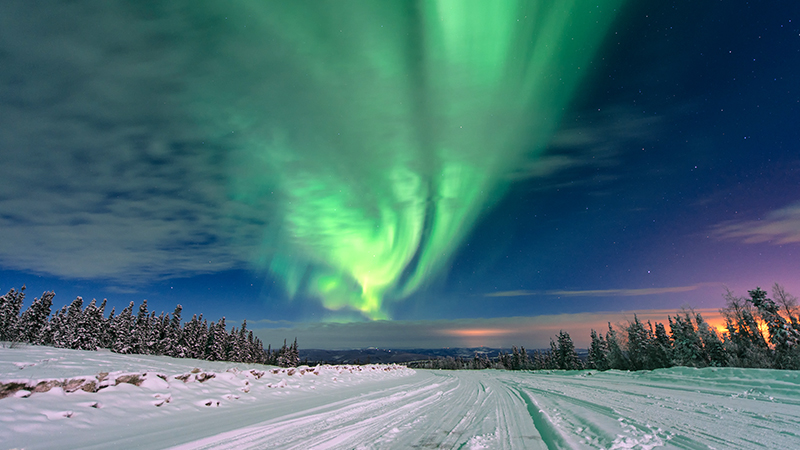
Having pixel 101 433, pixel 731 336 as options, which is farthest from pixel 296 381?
pixel 731 336

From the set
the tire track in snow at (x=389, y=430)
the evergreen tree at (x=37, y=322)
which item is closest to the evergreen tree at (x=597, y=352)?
the tire track in snow at (x=389, y=430)

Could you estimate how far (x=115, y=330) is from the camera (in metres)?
54.9

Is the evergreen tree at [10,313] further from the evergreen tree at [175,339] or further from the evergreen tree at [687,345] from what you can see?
the evergreen tree at [687,345]

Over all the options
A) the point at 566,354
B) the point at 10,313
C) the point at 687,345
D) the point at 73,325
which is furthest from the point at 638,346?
the point at 10,313

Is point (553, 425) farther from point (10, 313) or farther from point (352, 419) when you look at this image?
point (10, 313)

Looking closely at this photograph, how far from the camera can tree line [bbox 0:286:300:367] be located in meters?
52.5

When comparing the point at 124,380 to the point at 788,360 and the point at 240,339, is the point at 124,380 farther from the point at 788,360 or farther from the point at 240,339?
the point at 240,339

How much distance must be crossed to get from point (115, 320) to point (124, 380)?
234ft

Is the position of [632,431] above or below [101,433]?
below

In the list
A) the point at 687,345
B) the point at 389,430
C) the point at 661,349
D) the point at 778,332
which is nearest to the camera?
the point at 389,430

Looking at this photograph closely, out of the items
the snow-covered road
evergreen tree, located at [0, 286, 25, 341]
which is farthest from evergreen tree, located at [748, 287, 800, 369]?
evergreen tree, located at [0, 286, 25, 341]

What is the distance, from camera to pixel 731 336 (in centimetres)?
4028

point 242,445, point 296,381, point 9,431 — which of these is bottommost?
point 296,381

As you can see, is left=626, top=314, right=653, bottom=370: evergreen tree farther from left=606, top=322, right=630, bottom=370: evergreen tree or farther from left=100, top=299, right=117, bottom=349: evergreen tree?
left=100, top=299, right=117, bottom=349: evergreen tree
